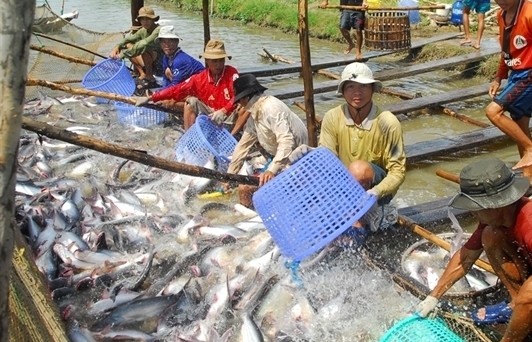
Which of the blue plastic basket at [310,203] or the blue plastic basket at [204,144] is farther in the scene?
the blue plastic basket at [204,144]

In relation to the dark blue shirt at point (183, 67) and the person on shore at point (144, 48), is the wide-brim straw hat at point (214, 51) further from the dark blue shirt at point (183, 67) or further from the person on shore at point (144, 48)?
the person on shore at point (144, 48)

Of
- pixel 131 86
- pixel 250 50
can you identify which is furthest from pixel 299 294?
pixel 250 50

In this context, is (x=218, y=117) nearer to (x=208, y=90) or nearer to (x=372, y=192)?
(x=208, y=90)

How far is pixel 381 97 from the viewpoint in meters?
10.8

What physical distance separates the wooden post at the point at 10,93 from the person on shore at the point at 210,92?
5.25m

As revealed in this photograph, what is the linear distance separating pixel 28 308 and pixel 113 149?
1.52 m

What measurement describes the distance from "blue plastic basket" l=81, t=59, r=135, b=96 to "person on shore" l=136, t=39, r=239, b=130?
1.65 m

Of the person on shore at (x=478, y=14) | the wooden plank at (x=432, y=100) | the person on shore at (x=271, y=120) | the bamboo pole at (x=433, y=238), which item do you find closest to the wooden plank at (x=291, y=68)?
the person on shore at (x=478, y=14)

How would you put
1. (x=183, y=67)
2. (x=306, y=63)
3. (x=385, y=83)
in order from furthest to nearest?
1. (x=385, y=83)
2. (x=183, y=67)
3. (x=306, y=63)

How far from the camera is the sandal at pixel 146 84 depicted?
31.9 feet

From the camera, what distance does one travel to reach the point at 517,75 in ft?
16.9

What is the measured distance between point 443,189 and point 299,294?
2869 millimetres

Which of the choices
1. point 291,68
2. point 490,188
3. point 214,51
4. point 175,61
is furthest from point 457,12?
point 490,188

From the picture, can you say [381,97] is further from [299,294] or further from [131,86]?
[299,294]
